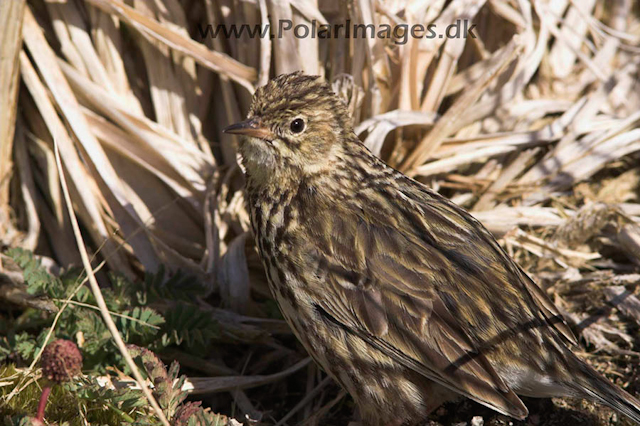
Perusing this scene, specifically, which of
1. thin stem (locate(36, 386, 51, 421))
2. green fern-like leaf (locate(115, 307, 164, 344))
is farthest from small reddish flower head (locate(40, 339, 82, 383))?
green fern-like leaf (locate(115, 307, 164, 344))

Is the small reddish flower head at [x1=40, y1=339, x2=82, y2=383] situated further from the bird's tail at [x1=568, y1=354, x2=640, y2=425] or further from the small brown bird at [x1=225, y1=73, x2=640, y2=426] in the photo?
the bird's tail at [x1=568, y1=354, x2=640, y2=425]

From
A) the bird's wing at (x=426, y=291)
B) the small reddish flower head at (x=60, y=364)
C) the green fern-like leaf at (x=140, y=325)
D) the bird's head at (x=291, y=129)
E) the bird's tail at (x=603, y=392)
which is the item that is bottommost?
the bird's tail at (x=603, y=392)

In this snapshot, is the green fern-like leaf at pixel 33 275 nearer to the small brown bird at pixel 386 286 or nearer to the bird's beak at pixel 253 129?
the small brown bird at pixel 386 286

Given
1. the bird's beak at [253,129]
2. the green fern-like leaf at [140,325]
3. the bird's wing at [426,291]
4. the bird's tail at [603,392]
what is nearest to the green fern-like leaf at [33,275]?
the green fern-like leaf at [140,325]

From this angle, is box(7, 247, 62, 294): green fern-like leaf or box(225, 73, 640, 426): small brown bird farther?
box(7, 247, 62, 294): green fern-like leaf

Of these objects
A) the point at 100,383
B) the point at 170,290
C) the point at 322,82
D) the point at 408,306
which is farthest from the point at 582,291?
the point at 100,383

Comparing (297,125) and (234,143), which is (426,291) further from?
(234,143)

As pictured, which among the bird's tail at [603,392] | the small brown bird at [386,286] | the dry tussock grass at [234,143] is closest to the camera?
the bird's tail at [603,392]
